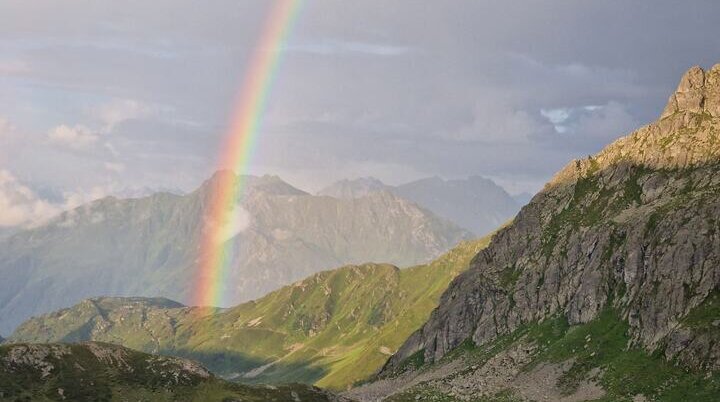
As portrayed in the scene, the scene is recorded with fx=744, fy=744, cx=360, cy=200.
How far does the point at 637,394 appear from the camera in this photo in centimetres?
19800

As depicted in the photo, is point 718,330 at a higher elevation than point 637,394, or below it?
higher

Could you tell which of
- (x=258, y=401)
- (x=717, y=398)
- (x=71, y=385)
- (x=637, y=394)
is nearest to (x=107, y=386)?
(x=71, y=385)

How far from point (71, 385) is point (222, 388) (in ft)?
125

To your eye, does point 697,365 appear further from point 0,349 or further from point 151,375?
point 0,349

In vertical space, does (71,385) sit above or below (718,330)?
above

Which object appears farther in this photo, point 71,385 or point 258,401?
point 258,401

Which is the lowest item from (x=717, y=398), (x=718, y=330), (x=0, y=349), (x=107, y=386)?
(x=717, y=398)

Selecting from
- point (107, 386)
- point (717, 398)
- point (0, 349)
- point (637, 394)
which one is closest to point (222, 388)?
point (107, 386)

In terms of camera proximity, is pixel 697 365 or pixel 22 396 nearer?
pixel 22 396

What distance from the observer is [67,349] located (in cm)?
19850

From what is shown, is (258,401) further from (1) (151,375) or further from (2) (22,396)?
(2) (22,396)

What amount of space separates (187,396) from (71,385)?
28459mm

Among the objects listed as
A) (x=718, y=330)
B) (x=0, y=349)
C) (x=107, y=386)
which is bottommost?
(x=718, y=330)

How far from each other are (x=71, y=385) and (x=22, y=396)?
12.4m
